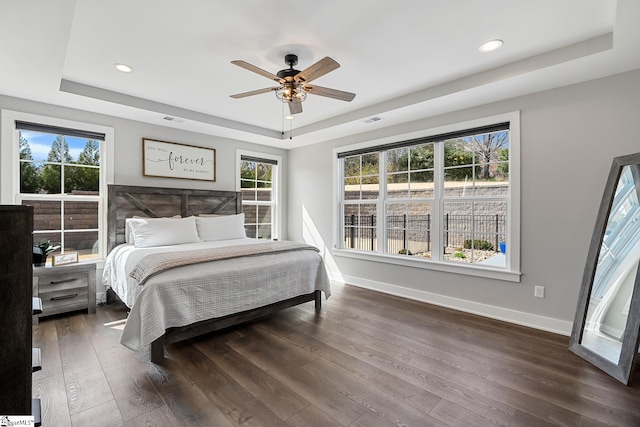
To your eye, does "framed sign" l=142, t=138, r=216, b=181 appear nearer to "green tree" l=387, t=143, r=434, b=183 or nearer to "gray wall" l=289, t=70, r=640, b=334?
"green tree" l=387, t=143, r=434, b=183

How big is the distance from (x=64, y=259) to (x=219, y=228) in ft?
5.73

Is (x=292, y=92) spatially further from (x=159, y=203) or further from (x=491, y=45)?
(x=159, y=203)

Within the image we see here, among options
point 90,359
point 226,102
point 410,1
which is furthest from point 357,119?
point 90,359

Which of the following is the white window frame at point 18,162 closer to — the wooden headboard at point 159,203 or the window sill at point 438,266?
the wooden headboard at point 159,203

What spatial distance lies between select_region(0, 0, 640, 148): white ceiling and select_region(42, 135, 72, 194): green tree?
1.68ft

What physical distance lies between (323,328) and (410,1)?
2844mm

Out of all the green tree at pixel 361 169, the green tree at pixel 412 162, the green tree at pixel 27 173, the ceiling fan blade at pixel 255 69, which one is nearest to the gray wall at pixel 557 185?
the green tree at pixel 412 162

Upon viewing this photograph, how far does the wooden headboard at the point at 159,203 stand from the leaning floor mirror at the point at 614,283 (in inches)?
180

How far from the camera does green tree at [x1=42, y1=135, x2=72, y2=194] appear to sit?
3.60m

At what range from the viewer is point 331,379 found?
2.19 m

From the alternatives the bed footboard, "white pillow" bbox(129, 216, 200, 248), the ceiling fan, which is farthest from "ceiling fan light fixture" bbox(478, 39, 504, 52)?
"white pillow" bbox(129, 216, 200, 248)

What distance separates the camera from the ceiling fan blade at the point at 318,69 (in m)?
2.20

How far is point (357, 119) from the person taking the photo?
13.5 feet

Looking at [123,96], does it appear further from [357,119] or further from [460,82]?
[460,82]
